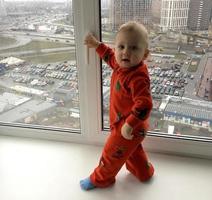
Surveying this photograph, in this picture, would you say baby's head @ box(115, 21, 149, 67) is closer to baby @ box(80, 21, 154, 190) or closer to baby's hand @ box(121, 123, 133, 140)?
baby @ box(80, 21, 154, 190)

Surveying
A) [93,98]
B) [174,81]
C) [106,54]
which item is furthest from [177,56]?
[93,98]

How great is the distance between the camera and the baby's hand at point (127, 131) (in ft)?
3.22

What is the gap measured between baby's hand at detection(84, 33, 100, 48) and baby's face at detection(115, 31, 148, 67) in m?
0.13

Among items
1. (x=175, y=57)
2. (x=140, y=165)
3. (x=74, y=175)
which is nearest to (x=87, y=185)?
(x=74, y=175)

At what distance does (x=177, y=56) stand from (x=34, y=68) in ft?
1.92

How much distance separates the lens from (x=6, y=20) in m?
1.20

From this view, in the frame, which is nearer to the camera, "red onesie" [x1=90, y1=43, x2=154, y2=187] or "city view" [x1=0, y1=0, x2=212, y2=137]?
"red onesie" [x1=90, y1=43, x2=154, y2=187]

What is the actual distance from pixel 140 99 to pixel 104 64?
307mm

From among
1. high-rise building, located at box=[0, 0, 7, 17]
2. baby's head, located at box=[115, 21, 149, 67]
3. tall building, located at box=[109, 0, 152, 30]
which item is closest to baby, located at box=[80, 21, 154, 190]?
baby's head, located at box=[115, 21, 149, 67]

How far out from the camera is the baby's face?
37.7 inches

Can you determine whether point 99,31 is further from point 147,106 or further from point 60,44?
point 147,106

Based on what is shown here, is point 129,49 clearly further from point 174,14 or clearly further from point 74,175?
point 74,175

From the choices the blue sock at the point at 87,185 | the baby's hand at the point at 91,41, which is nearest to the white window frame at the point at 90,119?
the baby's hand at the point at 91,41

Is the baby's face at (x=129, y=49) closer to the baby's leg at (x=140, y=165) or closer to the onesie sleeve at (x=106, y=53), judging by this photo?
the onesie sleeve at (x=106, y=53)
